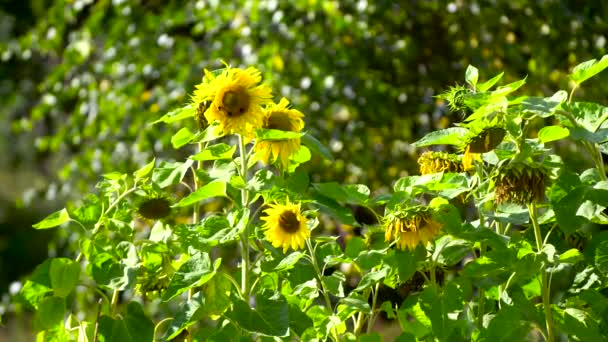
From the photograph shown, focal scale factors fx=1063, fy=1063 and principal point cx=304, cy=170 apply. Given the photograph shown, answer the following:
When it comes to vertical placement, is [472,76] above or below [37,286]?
above

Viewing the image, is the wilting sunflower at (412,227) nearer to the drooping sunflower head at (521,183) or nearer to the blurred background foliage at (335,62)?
the drooping sunflower head at (521,183)

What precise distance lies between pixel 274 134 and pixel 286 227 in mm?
102

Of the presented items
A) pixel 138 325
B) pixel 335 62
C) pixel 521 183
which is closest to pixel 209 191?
pixel 138 325

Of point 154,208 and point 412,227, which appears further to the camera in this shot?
point 154,208

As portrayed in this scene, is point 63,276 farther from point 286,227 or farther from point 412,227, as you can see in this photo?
point 412,227

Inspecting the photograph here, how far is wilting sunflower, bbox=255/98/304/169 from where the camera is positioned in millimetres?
912

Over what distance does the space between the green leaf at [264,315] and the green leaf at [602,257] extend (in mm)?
261

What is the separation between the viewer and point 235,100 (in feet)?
2.82

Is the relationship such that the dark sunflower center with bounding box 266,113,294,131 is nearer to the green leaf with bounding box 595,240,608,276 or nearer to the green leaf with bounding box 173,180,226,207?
the green leaf with bounding box 173,180,226,207

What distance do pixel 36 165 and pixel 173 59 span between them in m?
1.93

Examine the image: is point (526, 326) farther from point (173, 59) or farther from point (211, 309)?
point (173, 59)

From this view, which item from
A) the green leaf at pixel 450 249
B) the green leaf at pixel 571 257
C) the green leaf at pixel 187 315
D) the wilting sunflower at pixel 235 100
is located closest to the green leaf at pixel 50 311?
the green leaf at pixel 187 315

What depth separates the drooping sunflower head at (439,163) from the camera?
3.26 ft

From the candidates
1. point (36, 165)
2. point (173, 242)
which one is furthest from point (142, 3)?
point (173, 242)
